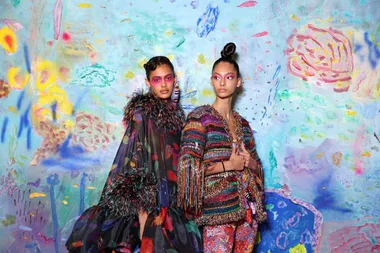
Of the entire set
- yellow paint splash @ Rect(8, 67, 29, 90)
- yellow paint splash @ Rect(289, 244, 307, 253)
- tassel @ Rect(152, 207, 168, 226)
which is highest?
yellow paint splash @ Rect(8, 67, 29, 90)

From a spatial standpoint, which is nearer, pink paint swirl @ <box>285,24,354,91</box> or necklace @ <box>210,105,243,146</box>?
necklace @ <box>210,105,243,146</box>

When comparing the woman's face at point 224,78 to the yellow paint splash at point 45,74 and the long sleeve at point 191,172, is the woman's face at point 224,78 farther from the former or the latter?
the yellow paint splash at point 45,74

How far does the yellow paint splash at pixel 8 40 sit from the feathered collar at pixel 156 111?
113cm

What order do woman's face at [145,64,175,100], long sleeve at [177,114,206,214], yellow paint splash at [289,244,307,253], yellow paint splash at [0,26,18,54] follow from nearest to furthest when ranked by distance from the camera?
long sleeve at [177,114,206,214] < woman's face at [145,64,175,100] < yellow paint splash at [0,26,18,54] < yellow paint splash at [289,244,307,253]

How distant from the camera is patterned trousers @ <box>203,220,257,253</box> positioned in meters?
2.63

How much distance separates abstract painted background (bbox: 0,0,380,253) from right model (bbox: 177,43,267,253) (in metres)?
0.66

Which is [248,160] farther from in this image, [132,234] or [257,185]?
[132,234]

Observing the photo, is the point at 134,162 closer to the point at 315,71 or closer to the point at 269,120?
the point at 269,120

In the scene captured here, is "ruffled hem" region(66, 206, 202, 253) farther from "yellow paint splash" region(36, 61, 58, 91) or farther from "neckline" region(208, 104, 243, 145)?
"yellow paint splash" region(36, 61, 58, 91)

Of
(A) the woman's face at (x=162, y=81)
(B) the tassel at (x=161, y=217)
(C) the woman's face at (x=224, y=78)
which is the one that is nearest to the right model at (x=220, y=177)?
(C) the woman's face at (x=224, y=78)

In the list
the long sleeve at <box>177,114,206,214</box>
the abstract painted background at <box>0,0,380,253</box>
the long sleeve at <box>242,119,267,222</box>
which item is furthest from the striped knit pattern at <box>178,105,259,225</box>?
the abstract painted background at <box>0,0,380,253</box>

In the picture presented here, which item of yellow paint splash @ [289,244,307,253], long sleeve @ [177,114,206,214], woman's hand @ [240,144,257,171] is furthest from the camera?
yellow paint splash @ [289,244,307,253]

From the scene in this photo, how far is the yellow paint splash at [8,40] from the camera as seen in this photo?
130 inches

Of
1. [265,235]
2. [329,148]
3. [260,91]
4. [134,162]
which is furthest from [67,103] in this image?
[329,148]
